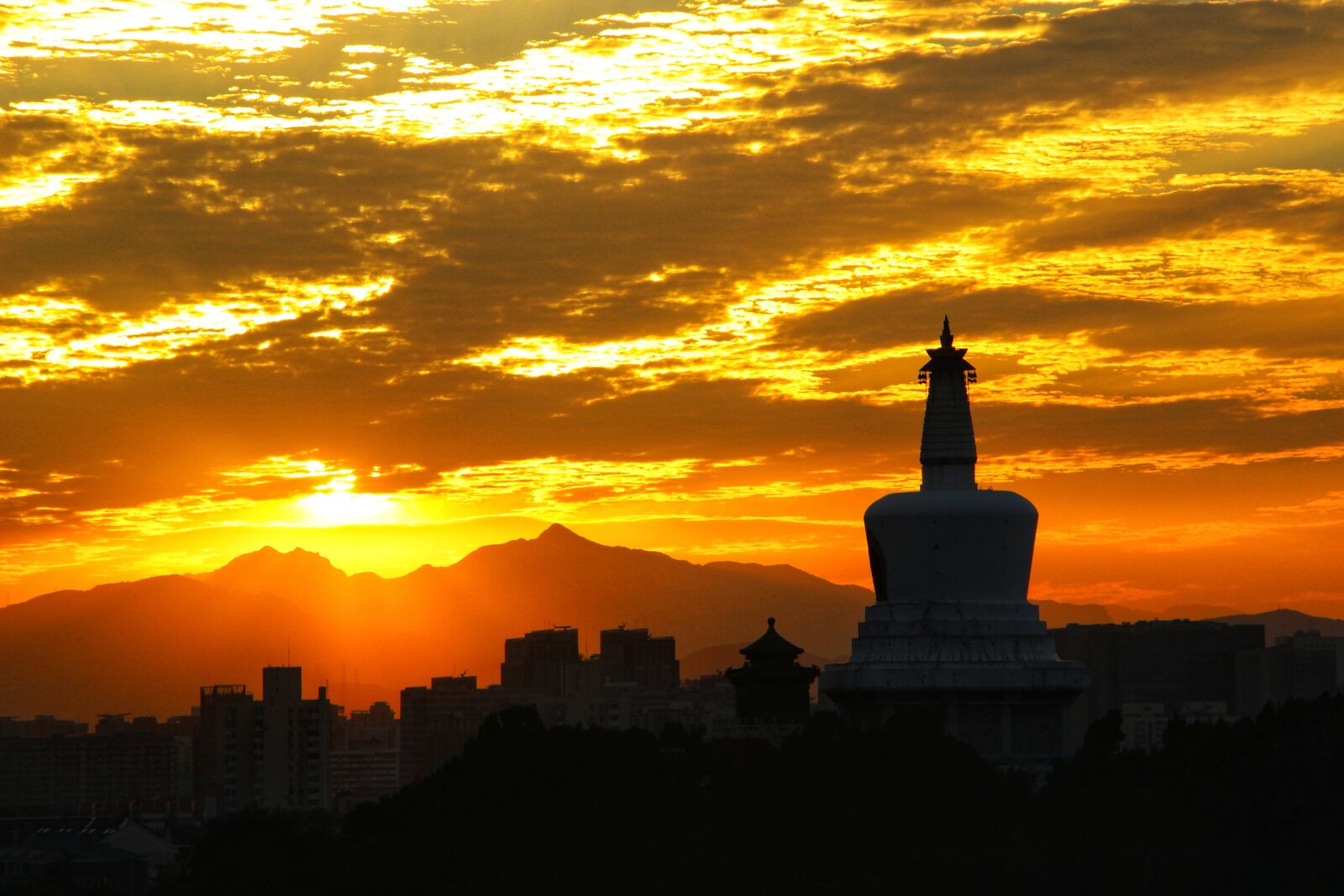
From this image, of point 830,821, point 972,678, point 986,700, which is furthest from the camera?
point 986,700

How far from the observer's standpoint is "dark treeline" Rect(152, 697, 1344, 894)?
55062mm

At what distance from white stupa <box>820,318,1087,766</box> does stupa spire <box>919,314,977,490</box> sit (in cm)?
3

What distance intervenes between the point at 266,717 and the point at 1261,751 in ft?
443

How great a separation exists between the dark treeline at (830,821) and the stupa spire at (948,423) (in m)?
7.91

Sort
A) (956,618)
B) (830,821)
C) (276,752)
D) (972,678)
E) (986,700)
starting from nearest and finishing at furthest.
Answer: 1. (830,821)
2. (972,678)
3. (986,700)
4. (956,618)
5. (276,752)

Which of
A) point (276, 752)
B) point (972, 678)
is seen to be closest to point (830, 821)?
point (972, 678)

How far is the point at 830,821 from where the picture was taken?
58.3 m

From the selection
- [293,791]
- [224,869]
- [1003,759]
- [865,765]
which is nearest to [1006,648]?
[1003,759]

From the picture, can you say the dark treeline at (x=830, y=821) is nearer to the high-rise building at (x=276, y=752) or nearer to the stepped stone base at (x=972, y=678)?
the stepped stone base at (x=972, y=678)

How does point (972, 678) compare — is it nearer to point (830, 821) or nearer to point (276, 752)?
point (830, 821)


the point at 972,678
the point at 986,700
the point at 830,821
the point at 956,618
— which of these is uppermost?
the point at 956,618

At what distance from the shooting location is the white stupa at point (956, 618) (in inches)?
2618

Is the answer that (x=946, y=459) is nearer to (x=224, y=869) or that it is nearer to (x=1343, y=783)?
(x=1343, y=783)

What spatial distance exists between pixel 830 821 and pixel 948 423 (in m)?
13.9
